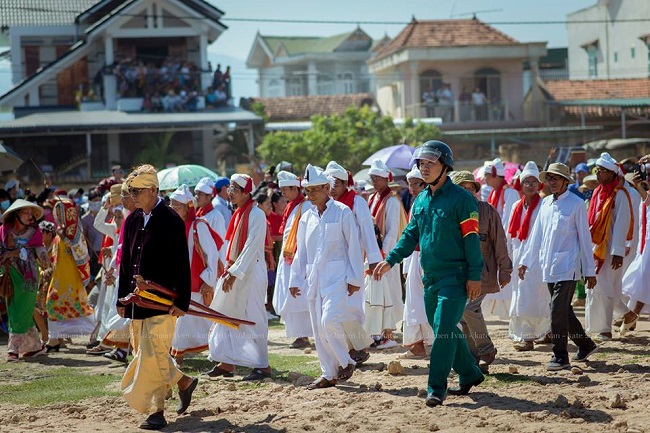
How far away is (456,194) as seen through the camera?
866 centimetres

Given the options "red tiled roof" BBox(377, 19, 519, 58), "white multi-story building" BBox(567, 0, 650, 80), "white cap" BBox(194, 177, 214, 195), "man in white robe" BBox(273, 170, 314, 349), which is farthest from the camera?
"white multi-story building" BBox(567, 0, 650, 80)

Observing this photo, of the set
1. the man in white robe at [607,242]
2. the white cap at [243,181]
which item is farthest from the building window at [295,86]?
the white cap at [243,181]

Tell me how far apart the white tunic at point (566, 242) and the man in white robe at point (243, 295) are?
2780 millimetres

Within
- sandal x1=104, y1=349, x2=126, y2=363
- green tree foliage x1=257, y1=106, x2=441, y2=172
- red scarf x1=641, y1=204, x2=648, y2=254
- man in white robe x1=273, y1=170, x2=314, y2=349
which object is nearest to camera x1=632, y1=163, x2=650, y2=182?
red scarf x1=641, y1=204, x2=648, y2=254

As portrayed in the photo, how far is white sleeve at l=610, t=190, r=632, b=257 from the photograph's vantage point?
1230cm

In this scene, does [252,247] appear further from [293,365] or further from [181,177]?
[181,177]

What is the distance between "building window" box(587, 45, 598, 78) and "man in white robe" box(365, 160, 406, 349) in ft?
150

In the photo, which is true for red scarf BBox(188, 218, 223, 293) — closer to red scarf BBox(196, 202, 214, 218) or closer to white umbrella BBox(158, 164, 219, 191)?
red scarf BBox(196, 202, 214, 218)

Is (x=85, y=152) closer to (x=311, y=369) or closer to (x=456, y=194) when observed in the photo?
(x=311, y=369)

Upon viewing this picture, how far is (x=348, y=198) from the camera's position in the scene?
1123 cm

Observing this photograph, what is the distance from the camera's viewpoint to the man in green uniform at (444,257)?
8.52 metres

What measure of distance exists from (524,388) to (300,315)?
3.61 metres

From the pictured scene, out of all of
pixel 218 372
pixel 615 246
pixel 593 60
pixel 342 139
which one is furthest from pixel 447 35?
pixel 218 372

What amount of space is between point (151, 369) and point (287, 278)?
4309 mm
